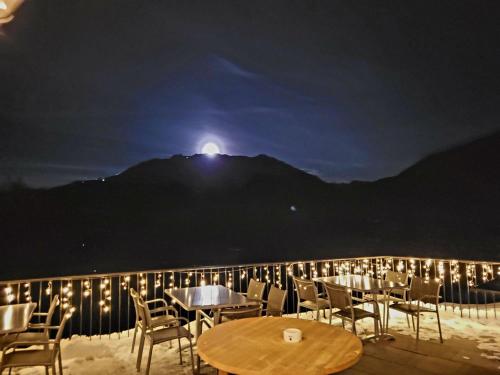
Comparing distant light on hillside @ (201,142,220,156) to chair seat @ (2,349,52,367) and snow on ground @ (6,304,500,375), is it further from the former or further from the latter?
chair seat @ (2,349,52,367)

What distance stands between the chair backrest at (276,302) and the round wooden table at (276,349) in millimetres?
1150

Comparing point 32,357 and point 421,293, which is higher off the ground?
point 421,293

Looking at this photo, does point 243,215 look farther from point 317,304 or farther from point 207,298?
point 207,298

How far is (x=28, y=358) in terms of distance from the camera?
10.1ft

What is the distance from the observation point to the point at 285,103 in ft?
53.8

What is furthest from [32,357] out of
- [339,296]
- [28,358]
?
[339,296]

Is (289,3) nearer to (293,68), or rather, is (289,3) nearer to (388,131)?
(293,68)

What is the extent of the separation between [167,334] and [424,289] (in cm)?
344

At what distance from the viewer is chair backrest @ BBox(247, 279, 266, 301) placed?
4.69 m

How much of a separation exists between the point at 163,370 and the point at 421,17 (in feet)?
36.8

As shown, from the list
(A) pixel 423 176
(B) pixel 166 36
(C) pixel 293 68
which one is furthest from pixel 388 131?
(B) pixel 166 36

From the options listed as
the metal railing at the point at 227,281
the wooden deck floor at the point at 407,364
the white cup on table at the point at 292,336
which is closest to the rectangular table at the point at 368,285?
the metal railing at the point at 227,281

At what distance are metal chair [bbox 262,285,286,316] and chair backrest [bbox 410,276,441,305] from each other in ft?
6.54

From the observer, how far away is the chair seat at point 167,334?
3.62m
